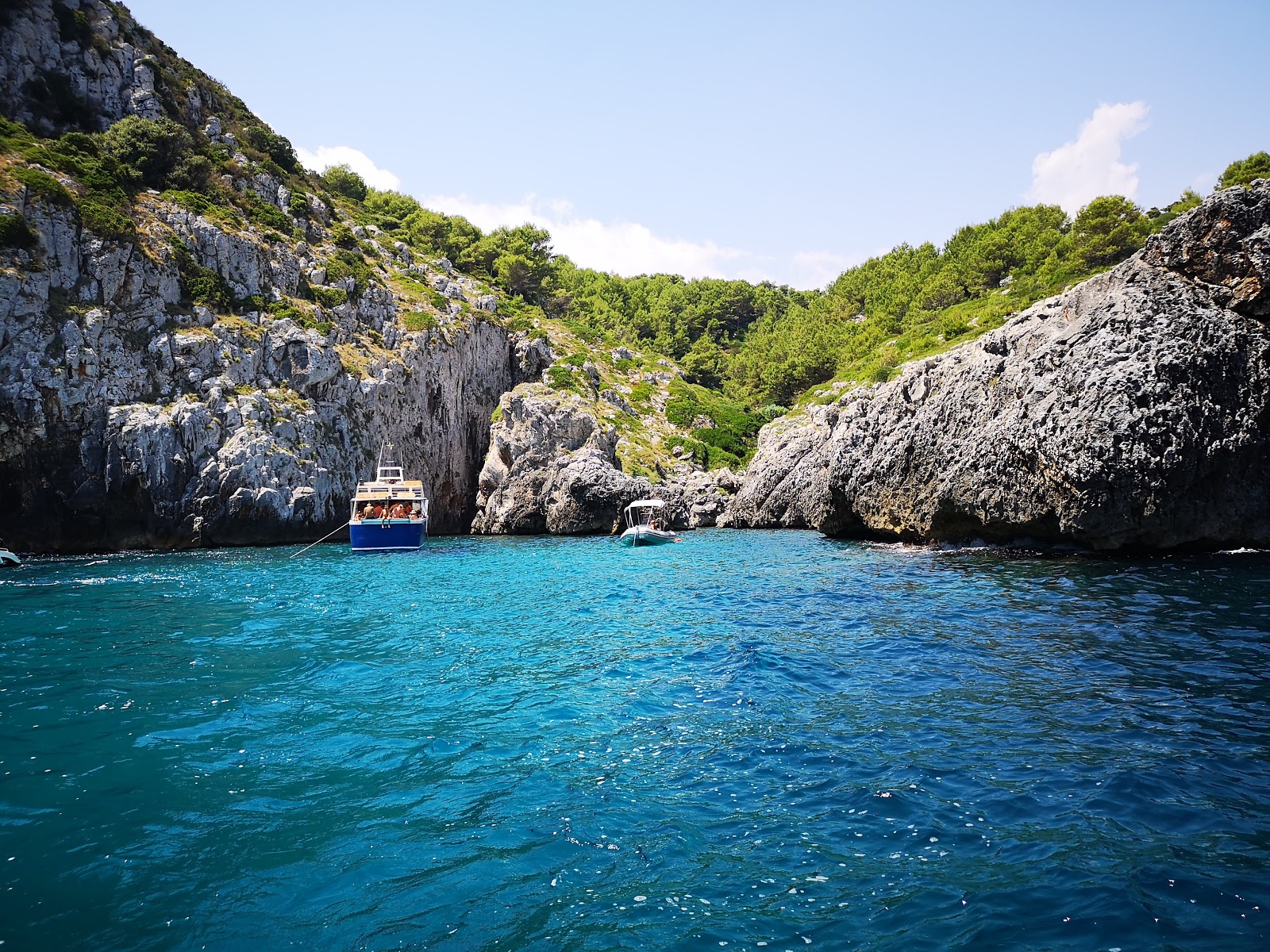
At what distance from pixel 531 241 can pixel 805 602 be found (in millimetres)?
87370

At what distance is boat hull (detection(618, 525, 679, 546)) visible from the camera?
41.5m

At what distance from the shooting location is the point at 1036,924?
4.59 m

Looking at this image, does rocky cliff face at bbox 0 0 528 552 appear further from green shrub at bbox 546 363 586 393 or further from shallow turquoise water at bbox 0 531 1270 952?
shallow turquoise water at bbox 0 531 1270 952

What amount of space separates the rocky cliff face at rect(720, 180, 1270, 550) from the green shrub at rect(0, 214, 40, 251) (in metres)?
46.6

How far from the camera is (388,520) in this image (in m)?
38.7

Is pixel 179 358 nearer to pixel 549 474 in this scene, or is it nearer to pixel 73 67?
pixel 73 67

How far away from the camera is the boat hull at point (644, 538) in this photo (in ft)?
136

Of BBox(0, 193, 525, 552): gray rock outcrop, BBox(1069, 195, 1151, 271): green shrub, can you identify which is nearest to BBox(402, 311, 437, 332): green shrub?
BBox(0, 193, 525, 552): gray rock outcrop

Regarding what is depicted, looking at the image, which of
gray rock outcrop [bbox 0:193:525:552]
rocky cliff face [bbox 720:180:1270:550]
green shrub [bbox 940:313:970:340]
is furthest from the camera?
green shrub [bbox 940:313:970:340]

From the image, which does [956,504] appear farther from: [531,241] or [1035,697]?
[531,241]

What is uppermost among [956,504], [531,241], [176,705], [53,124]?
[531,241]

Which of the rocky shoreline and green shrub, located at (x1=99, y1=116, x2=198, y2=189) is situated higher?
green shrub, located at (x1=99, y1=116, x2=198, y2=189)

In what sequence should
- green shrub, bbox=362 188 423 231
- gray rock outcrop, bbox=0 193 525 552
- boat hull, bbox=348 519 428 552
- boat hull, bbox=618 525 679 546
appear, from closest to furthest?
gray rock outcrop, bbox=0 193 525 552, boat hull, bbox=348 519 428 552, boat hull, bbox=618 525 679 546, green shrub, bbox=362 188 423 231

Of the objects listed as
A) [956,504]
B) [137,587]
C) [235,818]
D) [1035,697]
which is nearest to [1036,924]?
[1035,697]
